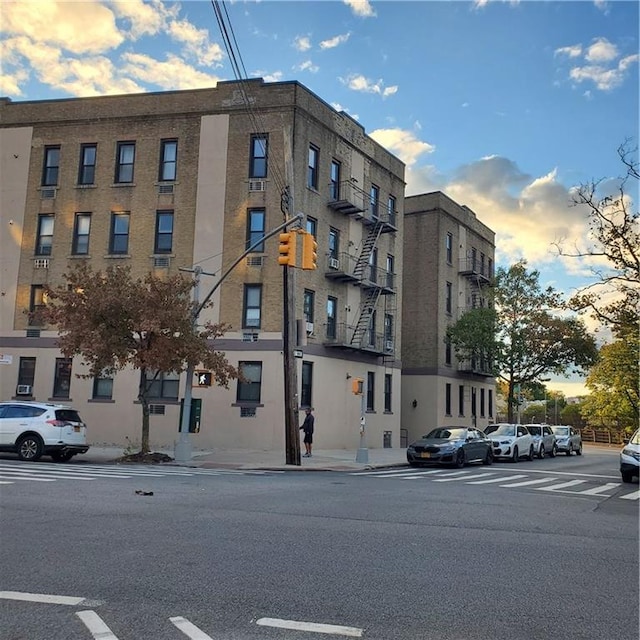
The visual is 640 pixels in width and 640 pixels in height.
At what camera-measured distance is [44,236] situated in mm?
30078

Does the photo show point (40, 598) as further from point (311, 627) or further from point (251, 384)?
point (251, 384)

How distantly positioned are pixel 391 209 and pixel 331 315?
329 inches

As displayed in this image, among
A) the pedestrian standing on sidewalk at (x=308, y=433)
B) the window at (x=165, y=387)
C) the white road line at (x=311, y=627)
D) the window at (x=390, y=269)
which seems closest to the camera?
the white road line at (x=311, y=627)

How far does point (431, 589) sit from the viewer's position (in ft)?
19.0

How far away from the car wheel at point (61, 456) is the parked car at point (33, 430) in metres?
0.38

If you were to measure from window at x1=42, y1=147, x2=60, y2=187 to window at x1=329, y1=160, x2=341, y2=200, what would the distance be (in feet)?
40.6

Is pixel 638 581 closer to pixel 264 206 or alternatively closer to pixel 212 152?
pixel 264 206

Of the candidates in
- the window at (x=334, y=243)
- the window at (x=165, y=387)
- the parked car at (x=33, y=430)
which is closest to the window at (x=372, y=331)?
the window at (x=334, y=243)

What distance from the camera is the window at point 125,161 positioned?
29562mm

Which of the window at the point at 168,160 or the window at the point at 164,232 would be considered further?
the window at the point at 168,160

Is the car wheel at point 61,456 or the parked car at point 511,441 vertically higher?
the parked car at point 511,441

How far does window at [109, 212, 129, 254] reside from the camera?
29078mm

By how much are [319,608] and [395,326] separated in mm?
30572

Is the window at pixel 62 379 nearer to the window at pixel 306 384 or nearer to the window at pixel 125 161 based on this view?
the window at pixel 125 161
